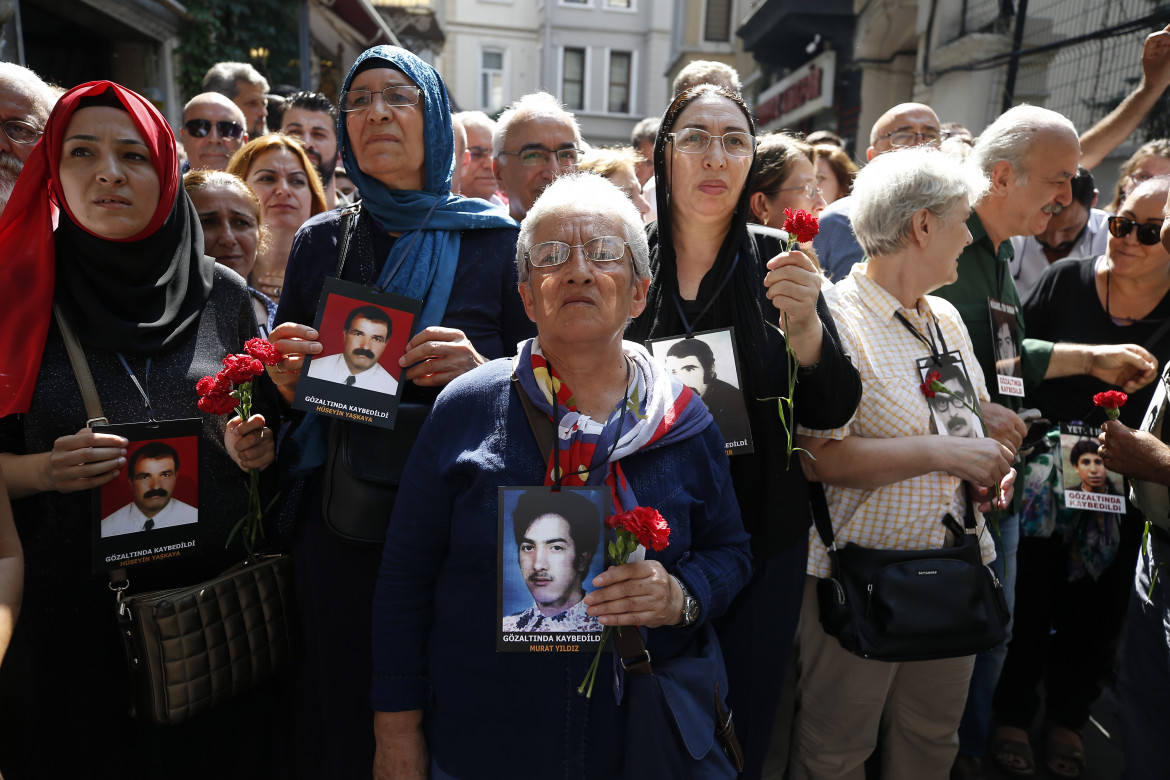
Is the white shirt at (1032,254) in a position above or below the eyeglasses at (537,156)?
below

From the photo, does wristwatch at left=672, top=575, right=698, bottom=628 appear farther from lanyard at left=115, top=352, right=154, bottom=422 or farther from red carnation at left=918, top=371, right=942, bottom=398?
lanyard at left=115, top=352, right=154, bottom=422

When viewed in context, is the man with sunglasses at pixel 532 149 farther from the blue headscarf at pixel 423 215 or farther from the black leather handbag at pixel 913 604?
the black leather handbag at pixel 913 604

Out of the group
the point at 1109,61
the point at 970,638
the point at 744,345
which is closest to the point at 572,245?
the point at 744,345

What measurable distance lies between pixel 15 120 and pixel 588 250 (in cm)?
226

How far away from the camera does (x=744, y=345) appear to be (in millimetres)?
2318

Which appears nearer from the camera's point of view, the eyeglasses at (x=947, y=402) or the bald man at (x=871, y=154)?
the eyeglasses at (x=947, y=402)

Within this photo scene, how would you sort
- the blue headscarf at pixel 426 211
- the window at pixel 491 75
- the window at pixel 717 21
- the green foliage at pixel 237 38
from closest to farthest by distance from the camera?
the blue headscarf at pixel 426 211 → the green foliage at pixel 237 38 → the window at pixel 717 21 → the window at pixel 491 75

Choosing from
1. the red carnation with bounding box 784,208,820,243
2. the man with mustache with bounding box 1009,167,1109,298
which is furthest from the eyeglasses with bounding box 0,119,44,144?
the man with mustache with bounding box 1009,167,1109,298

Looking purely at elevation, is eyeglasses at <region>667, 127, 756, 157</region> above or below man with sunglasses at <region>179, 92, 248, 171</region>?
below

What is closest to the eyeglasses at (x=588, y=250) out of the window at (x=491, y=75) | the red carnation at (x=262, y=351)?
the red carnation at (x=262, y=351)

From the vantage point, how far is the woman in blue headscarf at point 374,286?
215 centimetres

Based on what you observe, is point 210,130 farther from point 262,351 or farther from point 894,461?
point 894,461

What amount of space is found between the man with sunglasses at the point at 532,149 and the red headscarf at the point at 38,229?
1619 mm

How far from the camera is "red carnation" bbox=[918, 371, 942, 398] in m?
2.46
